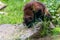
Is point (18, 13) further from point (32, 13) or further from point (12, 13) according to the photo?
point (32, 13)

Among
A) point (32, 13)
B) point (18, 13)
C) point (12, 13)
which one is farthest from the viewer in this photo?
point (12, 13)

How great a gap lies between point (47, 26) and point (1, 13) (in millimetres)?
2497

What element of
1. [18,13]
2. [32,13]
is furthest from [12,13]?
[32,13]

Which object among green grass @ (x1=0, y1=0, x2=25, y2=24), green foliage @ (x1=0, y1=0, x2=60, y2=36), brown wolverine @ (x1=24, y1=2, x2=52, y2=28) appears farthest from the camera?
green grass @ (x1=0, y1=0, x2=25, y2=24)

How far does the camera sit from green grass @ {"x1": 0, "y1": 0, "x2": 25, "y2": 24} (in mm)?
8133

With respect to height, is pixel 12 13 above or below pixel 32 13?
below

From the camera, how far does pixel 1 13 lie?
29.1 feet

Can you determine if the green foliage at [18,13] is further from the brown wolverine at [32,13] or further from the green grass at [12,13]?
the brown wolverine at [32,13]

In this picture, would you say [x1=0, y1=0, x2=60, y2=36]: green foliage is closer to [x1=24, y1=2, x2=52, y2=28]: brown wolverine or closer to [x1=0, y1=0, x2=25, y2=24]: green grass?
[x1=0, y1=0, x2=25, y2=24]: green grass

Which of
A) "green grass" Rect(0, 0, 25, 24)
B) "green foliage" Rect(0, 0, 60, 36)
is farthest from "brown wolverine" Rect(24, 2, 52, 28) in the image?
"green grass" Rect(0, 0, 25, 24)

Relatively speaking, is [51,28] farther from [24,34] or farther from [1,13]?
[1,13]

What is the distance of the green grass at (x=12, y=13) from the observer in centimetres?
813

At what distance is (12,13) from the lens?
895 centimetres

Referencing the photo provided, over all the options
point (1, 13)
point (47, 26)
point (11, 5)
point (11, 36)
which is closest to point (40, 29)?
point (47, 26)
